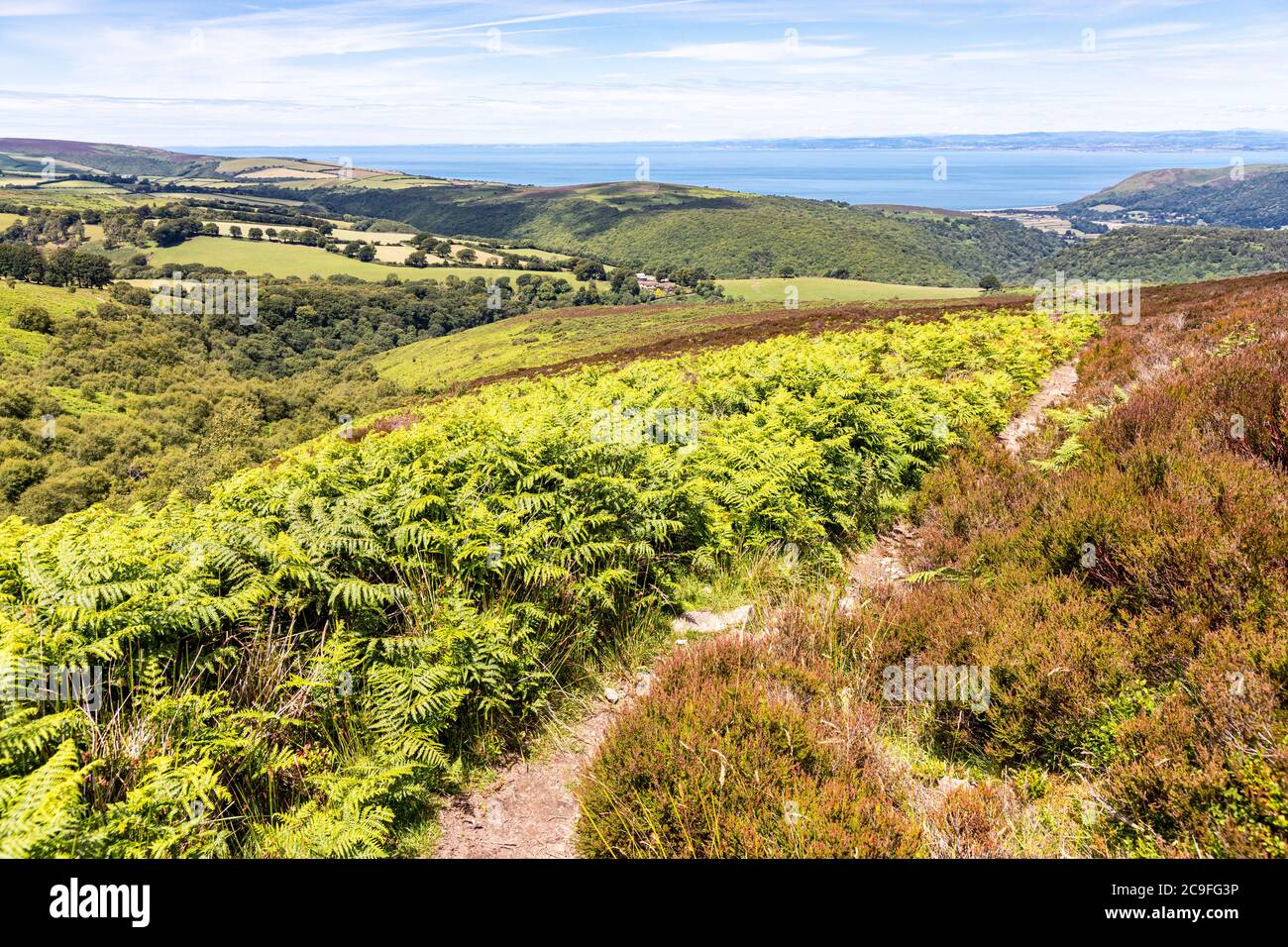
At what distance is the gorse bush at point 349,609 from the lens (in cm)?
292

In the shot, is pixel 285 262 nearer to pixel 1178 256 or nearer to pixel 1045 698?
pixel 1045 698

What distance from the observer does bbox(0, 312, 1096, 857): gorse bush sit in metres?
2.92

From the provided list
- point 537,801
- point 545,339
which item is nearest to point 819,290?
point 545,339

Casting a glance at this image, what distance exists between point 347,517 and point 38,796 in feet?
8.06

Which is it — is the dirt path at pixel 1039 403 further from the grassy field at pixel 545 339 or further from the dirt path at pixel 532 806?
the grassy field at pixel 545 339

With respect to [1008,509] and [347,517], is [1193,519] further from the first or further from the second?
[347,517]

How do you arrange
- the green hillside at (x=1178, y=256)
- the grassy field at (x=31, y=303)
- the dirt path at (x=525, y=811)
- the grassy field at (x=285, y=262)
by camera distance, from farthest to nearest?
the grassy field at (x=285, y=262) → the green hillside at (x=1178, y=256) → the grassy field at (x=31, y=303) → the dirt path at (x=525, y=811)

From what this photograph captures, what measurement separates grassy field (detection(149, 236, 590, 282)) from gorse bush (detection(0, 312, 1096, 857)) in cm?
15329

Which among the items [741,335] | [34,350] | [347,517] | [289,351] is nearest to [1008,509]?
[347,517]

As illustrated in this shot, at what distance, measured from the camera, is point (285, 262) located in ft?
513

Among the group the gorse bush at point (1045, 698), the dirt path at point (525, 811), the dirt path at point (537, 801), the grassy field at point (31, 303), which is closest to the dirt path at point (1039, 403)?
the gorse bush at point (1045, 698)

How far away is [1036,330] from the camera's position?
17.2m

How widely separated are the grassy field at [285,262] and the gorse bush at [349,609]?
153287mm

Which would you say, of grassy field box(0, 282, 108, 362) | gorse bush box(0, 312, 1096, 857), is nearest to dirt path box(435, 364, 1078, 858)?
gorse bush box(0, 312, 1096, 857)
